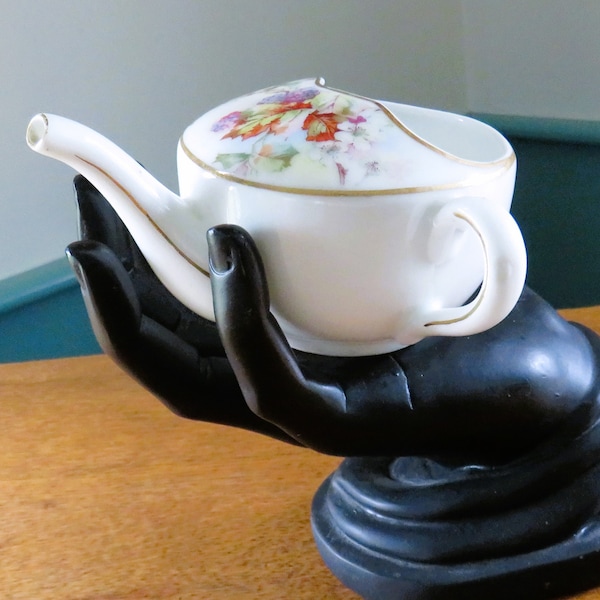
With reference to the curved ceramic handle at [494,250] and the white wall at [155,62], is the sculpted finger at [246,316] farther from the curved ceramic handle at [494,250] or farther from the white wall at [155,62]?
→ the white wall at [155,62]

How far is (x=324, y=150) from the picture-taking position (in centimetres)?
30

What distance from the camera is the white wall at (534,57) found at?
86cm

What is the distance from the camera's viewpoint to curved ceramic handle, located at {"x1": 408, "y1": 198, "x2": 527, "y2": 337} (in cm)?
28

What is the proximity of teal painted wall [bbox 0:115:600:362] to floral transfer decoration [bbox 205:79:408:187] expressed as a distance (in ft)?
1.99

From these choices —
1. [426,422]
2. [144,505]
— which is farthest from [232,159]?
[144,505]

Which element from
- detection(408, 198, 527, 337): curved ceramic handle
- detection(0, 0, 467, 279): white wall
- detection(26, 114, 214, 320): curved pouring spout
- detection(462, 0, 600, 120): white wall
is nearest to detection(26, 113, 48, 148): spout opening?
detection(26, 114, 214, 320): curved pouring spout

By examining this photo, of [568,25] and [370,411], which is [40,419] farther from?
[568,25]

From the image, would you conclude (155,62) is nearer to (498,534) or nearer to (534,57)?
(534,57)

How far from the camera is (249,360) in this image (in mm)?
302

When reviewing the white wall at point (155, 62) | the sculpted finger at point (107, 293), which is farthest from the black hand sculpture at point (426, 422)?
the white wall at point (155, 62)

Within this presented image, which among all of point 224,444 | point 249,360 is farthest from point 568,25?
point 249,360

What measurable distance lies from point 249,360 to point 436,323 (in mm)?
75

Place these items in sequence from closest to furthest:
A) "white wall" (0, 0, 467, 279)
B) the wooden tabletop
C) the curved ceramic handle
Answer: the curved ceramic handle < the wooden tabletop < "white wall" (0, 0, 467, 279)

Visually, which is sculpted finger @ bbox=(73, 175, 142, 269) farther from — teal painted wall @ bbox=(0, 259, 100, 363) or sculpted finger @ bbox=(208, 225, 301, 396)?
teal painted wall @ bbox=(0, 259, 100, 363)
